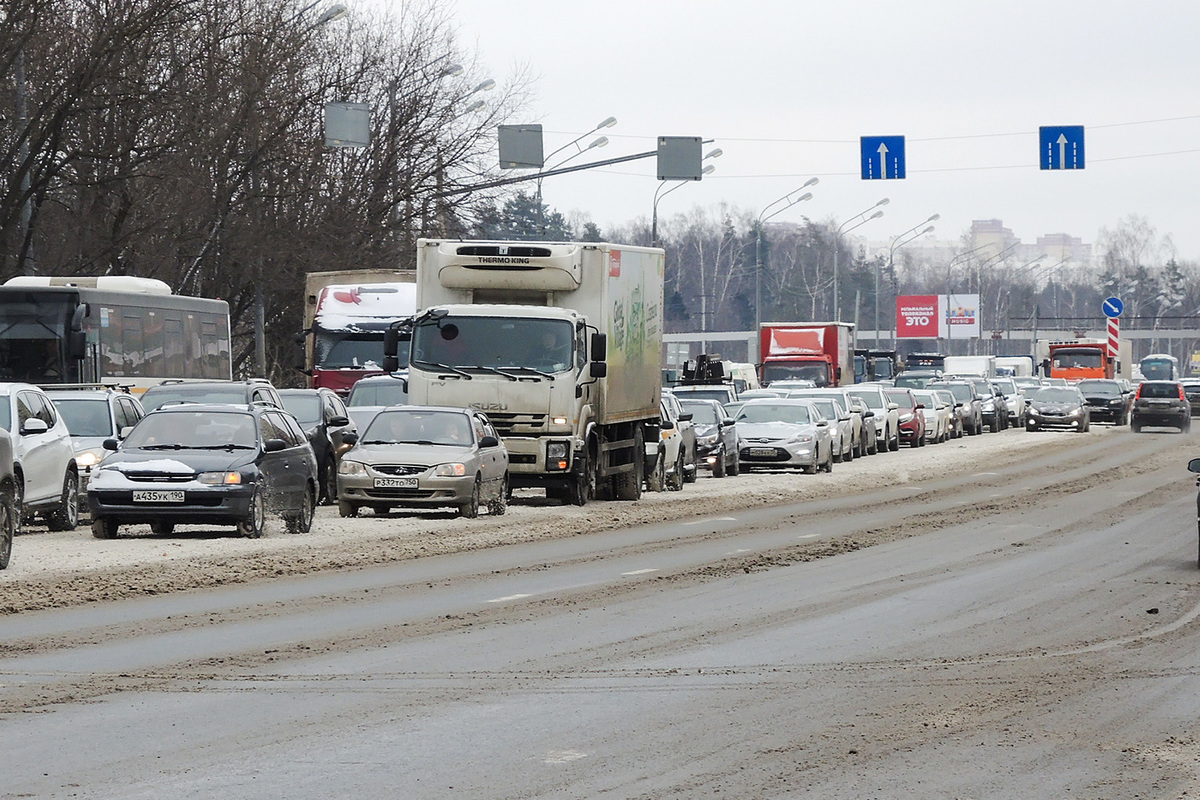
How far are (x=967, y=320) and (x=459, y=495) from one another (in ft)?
397

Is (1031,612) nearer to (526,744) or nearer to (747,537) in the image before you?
(526,744)

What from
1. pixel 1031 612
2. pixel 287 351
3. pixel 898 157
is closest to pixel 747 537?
pixel 1031 612

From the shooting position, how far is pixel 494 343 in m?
27.0

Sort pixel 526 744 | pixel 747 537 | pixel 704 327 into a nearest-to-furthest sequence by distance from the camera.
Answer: pixel 526 744
pixel 747 537
pixel 704 327

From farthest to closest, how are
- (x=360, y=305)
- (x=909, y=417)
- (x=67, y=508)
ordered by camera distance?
1. (x=909, y=417)
2. (x=360, y=305)
3. (x=67, y=508)

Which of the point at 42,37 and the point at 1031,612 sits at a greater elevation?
the point at 42,37

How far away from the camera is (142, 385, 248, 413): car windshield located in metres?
26.6

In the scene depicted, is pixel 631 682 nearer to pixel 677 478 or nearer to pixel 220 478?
pixel 220 478

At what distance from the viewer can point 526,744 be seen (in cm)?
848

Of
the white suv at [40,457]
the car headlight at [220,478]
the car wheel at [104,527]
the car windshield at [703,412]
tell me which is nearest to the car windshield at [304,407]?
the white suv at [40,457]

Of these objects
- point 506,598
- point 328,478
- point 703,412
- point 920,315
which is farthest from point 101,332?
point 920,315

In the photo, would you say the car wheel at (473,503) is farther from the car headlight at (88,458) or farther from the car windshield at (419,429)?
the car headlight at (88,458)

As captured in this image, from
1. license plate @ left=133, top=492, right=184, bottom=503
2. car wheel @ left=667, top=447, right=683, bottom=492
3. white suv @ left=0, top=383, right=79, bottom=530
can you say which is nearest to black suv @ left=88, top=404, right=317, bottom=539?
license plate @ left=133, top=492, right=184, bottom=503

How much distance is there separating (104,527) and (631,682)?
38.4 feet
